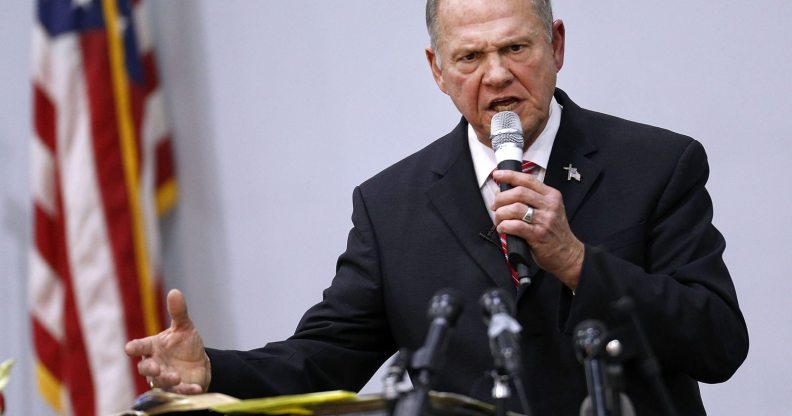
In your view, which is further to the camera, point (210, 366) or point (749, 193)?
point (749, 193)

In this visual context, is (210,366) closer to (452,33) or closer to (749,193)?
(452,33)

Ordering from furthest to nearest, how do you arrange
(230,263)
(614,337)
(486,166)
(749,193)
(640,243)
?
(230,263) < (749,193) < (486,166) < (640,243) < (614,337)

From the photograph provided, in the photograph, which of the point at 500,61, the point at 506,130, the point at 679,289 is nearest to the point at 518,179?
the point at 506,130

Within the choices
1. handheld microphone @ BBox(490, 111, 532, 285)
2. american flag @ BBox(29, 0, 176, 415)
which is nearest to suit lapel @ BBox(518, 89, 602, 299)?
handheld microphone @ BBox(490, 111, 532, 285)

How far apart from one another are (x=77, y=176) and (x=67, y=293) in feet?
1.51

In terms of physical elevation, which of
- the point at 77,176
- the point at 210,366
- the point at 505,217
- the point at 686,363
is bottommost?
the point at 686,363

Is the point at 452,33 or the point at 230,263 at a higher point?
the point at 452,33

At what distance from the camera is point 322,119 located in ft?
15.3

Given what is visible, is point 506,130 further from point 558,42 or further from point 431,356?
point 431,356

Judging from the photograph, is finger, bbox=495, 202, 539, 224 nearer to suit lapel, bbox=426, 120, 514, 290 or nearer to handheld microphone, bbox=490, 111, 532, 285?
handheld microphone, bbox=490, 111, 532, 285

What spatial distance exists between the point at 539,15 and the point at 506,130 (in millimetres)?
440

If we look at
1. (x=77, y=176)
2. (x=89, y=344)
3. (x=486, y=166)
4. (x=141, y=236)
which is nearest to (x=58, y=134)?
(x=77, y=176)

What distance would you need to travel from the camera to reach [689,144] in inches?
113

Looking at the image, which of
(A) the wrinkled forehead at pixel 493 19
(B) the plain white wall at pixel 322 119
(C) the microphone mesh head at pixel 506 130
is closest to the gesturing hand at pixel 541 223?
(C) the microphone mesh head at pixel 506 130
